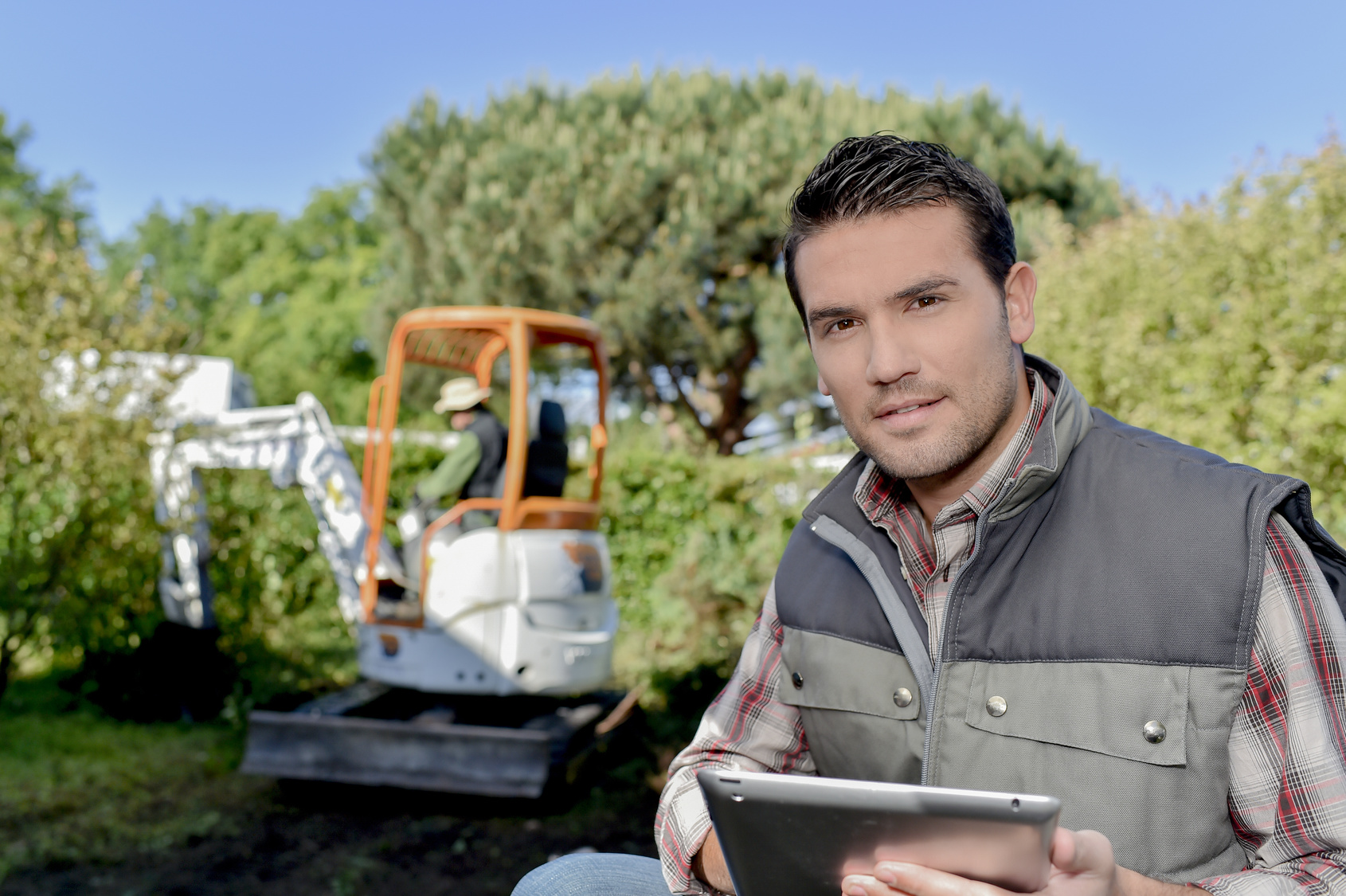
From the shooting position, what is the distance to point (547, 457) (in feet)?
18.6

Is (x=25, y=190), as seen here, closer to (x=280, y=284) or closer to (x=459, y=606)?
(x=280, y=284)

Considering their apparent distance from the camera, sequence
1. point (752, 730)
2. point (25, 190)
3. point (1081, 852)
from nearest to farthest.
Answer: point (1081, 852) → point (752, 730) → point (25, 190)

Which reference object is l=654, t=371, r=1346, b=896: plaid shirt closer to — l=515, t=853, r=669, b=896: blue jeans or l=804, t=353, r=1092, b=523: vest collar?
l=804, t=353, r=1092, b=523: vest collar

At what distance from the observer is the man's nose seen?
1.50 meters

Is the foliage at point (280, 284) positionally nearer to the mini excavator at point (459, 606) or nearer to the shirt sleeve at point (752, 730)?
the mini excavator at point (459, 606)

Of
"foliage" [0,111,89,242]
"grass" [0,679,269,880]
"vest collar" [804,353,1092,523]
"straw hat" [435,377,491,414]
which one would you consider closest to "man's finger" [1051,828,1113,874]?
"vest collar" [804,353,1092,523]

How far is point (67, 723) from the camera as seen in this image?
6426 millimetres

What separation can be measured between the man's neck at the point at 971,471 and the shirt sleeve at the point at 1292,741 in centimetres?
40

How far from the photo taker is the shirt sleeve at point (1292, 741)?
1192 mm

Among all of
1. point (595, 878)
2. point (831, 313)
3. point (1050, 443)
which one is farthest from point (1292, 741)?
point (595, 878)

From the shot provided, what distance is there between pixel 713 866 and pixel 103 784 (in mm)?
5178

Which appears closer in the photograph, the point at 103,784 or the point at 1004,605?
the point at 1004,605

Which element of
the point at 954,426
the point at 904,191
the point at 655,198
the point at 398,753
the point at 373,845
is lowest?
the point at 373,845

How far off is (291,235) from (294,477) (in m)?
29.6
